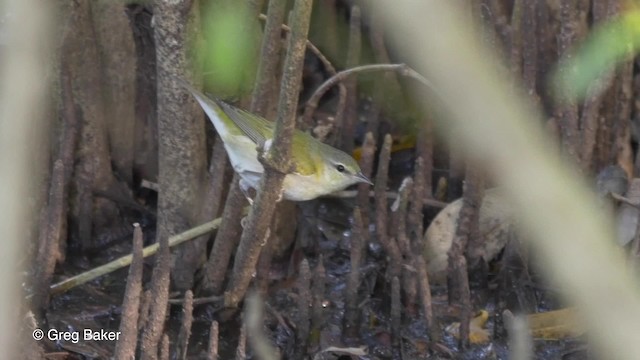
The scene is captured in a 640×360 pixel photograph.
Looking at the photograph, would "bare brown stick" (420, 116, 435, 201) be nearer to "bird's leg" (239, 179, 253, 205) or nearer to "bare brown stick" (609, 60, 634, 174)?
"bare brown stick" (609, 60, 634, 174)

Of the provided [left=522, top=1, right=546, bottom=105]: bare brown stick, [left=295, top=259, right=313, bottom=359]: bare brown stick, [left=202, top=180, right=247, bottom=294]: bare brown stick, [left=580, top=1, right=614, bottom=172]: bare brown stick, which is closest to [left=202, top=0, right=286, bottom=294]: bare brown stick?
[left=202, top=180, right=247, bottom=294]: bare brown stick

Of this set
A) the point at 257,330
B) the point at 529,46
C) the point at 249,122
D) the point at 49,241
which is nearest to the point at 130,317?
the point at 257,330

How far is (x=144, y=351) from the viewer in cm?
319

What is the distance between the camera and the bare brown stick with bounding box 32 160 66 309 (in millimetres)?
3729

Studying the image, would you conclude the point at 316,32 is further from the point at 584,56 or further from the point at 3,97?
the point at 3,97

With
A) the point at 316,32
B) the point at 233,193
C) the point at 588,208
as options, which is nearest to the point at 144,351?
the point at 233,193

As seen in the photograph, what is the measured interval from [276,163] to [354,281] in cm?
108

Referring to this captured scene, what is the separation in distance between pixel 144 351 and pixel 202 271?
0.92 m

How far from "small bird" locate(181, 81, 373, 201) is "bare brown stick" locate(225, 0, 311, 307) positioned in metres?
0.24

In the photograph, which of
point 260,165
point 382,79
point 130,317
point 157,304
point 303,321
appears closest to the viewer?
point 130,317

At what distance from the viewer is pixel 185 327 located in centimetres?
329

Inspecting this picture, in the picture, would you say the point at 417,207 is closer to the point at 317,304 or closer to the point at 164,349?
the point at 317,304

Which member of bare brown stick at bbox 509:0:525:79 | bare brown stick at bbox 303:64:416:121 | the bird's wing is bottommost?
the bird's wing

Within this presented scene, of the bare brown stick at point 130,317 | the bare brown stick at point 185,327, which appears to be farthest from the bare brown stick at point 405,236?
the bare brown stick at point 130,317
